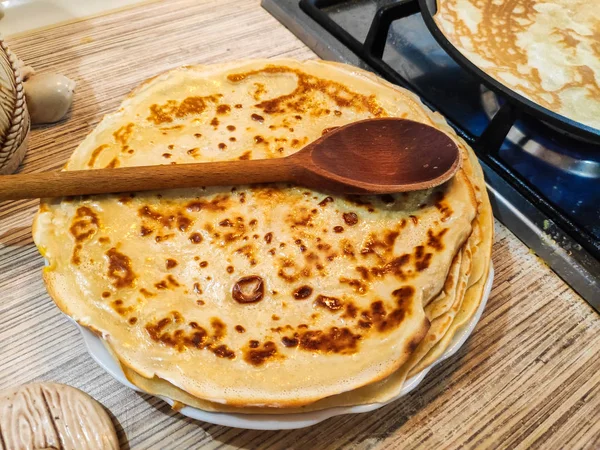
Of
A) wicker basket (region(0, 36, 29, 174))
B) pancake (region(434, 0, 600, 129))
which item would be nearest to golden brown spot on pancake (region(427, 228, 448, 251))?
pancake (region(434, 0, 600, 129))

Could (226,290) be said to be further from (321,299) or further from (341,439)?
(341,439)

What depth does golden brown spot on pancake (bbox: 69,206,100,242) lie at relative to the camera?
3.20 feet

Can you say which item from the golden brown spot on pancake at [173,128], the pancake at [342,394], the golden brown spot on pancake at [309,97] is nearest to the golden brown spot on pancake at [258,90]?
the golden brown spot on pancake at [309,97]

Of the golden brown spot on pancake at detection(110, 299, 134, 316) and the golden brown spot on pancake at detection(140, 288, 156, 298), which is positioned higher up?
the golden brown spot on pancake at detection(140, 288, 156, 298)

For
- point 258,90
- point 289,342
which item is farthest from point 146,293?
point 258,90

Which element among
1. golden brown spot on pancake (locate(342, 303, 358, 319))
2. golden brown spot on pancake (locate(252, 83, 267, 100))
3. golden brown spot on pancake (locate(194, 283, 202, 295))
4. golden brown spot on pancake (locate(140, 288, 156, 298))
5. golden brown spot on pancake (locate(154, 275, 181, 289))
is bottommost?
golden brown spot on pancake (locate(140, 288, 156, 298))

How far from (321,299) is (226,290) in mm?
184

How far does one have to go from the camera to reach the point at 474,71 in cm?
118

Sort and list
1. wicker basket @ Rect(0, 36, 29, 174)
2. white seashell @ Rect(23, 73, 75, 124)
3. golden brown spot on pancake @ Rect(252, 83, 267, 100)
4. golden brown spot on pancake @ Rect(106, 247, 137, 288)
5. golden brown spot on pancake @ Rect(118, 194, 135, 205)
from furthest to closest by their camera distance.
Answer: white seashell @ Rect(23, 73, 75, 124)
golden brown spot on pancake @ Rect(252, 83, 267, 100)
wicker basket @ Rect(0, 36, 29, 174)
golden brown spot on pancake @ Rect(118, 194, 135, 205)
golden brown spot on pancake @ Rect(106, 247, 137, 288)

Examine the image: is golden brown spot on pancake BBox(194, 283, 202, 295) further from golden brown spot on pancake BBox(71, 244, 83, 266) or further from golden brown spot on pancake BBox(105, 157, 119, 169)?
golden brown spot on pancake BBox(105, 157, 119, 169)

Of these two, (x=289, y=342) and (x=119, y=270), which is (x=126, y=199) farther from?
(x=289, y=342)

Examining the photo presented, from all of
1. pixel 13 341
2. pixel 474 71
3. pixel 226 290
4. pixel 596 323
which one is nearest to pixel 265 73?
pixel 474 71

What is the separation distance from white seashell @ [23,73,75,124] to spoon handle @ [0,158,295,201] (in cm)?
45

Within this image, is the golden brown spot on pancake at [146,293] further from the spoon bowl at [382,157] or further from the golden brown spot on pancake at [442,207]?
the golden brown spot on pancake at [442,207]
